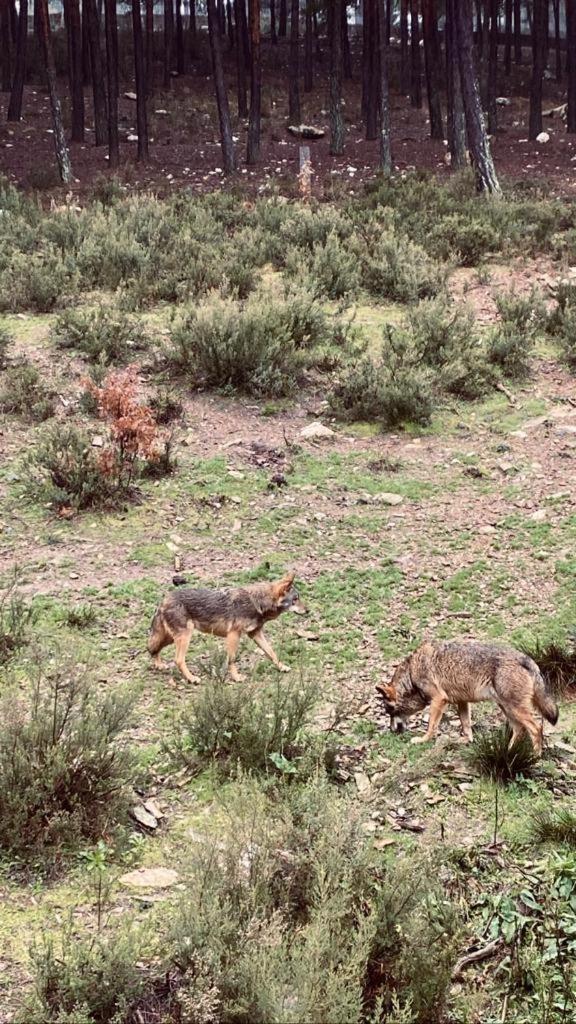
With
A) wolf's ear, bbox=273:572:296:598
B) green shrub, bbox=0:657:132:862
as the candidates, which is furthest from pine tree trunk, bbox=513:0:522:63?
green shrub, bbox=0:657:132:862

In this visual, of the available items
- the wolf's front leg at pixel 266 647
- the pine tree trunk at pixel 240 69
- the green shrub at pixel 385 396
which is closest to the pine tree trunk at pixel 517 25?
the pine tree trunk at pixel 240 69

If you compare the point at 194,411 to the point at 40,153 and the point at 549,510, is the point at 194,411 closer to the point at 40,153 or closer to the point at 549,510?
the point at 549,510

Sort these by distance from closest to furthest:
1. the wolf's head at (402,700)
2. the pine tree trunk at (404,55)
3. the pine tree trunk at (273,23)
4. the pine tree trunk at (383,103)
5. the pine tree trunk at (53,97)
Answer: the wolf's head at (402,700) → the pine tree trunk at (53,97) → the pine tree trunk at (383,103) → the pine tree trunk at (404,55) → the pine tree trunk at (273,23)

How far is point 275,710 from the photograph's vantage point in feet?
17.3

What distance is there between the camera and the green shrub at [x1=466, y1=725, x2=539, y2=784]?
206 inches

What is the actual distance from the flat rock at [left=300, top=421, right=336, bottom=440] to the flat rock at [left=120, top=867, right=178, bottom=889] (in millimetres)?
6380

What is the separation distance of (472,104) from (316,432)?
12.5 m

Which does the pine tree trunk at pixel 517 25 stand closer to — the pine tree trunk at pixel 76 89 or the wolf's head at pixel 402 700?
the pine tree trunk at pixel 76 89

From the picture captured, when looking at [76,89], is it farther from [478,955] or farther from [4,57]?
[478,955]

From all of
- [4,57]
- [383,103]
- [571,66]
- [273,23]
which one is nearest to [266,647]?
[383,103]

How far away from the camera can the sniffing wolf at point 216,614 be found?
620 centimetres

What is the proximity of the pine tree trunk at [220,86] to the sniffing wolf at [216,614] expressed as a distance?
70.8 feet

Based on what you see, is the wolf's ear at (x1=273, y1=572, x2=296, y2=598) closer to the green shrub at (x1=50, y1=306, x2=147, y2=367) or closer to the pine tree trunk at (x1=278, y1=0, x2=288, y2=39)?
the green shrub at (x1=50, y1=306, x2=147, y2=367)

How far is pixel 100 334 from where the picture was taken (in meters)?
11.3
